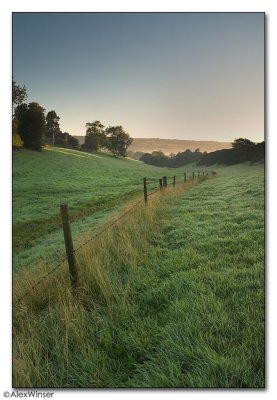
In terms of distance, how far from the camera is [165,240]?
→ 631 centimetres

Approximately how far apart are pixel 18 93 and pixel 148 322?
4.08 metres

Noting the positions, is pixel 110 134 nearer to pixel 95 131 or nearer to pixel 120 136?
pixel 120 136

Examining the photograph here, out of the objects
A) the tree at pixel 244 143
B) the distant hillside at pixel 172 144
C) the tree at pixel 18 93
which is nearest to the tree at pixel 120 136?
the distant hillside at pixel 172 144

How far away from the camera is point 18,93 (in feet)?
16.5

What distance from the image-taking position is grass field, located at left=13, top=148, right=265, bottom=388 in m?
2.58

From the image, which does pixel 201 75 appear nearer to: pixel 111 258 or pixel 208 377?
pixel 111 258

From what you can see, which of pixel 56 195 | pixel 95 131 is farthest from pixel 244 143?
pixel 56 195

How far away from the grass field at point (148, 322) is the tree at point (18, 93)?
8.82ft

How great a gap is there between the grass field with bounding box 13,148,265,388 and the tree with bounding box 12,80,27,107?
8.82 ft

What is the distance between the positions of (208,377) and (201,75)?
14.9ft

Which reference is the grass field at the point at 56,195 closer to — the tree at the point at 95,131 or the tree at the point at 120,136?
the tree at the point at 95,131

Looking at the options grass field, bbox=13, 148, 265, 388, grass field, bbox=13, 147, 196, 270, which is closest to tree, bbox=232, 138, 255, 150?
grass field, bbox=13, 148, 265, 388

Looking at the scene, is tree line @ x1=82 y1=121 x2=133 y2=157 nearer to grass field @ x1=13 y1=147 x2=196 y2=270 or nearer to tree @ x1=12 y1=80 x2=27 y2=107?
tree @ x1=12 y1=80 x2=27 y2=107
